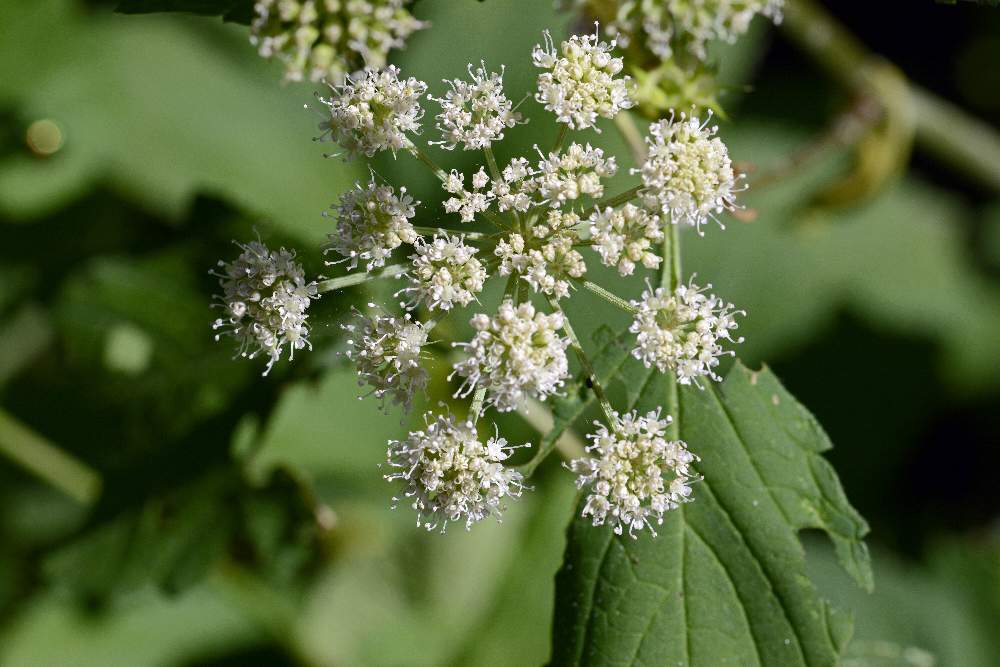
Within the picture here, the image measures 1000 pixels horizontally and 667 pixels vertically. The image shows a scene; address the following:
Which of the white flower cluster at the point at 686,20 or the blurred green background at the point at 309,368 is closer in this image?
the white flower cluster at the point at 686,20

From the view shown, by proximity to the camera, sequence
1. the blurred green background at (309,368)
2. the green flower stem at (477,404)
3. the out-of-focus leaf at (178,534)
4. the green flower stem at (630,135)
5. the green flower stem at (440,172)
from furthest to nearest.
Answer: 1. the blurred green background at (309,368)
2. the out-of-focus leaf at (178,534)
3. the green flower stem at (630,135)
4. the green flower stem at (440,172)
5. the green flower stem at (477,404)

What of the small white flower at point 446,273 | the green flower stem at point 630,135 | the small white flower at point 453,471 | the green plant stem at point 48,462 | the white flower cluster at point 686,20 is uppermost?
the white flower cluster at point 686,20

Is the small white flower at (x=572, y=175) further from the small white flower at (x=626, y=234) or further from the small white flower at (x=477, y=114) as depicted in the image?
the small white flower at (x=477, y=114)

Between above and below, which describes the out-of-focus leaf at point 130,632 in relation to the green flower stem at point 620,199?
below

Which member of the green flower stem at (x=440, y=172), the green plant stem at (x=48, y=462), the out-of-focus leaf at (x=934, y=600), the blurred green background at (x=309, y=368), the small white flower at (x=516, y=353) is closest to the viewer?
the small white flower at (x=516, y=353)

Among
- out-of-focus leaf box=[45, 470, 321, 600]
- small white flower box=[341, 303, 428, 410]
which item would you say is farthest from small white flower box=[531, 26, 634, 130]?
out-of-focus leaf box=[45, 470, 321, 600]

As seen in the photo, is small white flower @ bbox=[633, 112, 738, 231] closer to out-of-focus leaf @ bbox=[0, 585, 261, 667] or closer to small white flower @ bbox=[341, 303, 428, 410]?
small white flower @ bbox=[341, 303, 428, 410]

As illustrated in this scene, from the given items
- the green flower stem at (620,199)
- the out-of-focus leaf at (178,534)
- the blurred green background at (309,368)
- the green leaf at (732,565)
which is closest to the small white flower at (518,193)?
the green flower stem at (620,199)

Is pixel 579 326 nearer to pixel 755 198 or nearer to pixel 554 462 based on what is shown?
pixel 554 462
